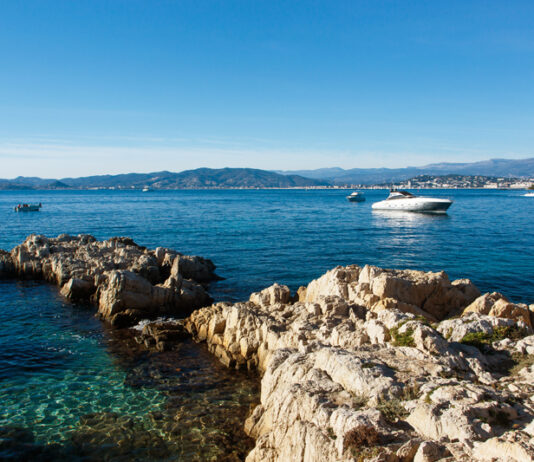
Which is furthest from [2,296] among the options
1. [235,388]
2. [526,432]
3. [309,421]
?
[526,432]

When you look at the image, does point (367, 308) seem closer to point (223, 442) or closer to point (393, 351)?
point (393, 351)

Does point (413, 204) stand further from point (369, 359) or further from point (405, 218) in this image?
point (369, 359)

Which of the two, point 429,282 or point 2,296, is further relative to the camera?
point 2,296

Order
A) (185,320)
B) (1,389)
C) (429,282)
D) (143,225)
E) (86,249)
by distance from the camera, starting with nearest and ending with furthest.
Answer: (1,389)
(429,282)
(185,320)
(86,249)
(143,225)

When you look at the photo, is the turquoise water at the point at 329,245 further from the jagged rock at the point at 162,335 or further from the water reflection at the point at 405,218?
the jagged rock at the point at 162,335

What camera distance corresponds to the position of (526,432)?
7.06m

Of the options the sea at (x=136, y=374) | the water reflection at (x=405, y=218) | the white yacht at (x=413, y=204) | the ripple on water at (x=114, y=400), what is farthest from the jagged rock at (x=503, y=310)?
the white yacht at (x=413, y=204)

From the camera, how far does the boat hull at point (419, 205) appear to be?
8038 centimetres

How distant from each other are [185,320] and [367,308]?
936cm

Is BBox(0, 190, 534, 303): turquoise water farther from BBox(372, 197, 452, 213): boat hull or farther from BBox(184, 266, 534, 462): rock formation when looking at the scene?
BBox(184, 266, 534, 462): rock formation

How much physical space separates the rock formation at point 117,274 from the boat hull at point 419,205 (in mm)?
61269

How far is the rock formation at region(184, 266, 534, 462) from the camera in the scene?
7617 mm

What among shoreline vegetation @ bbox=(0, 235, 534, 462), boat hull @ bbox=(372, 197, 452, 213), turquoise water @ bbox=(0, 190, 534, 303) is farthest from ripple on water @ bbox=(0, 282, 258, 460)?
boat hull @ bbox=(372, 197, 452, 213)

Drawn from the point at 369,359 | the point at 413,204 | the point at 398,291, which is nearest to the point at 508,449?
the point at 369,359
